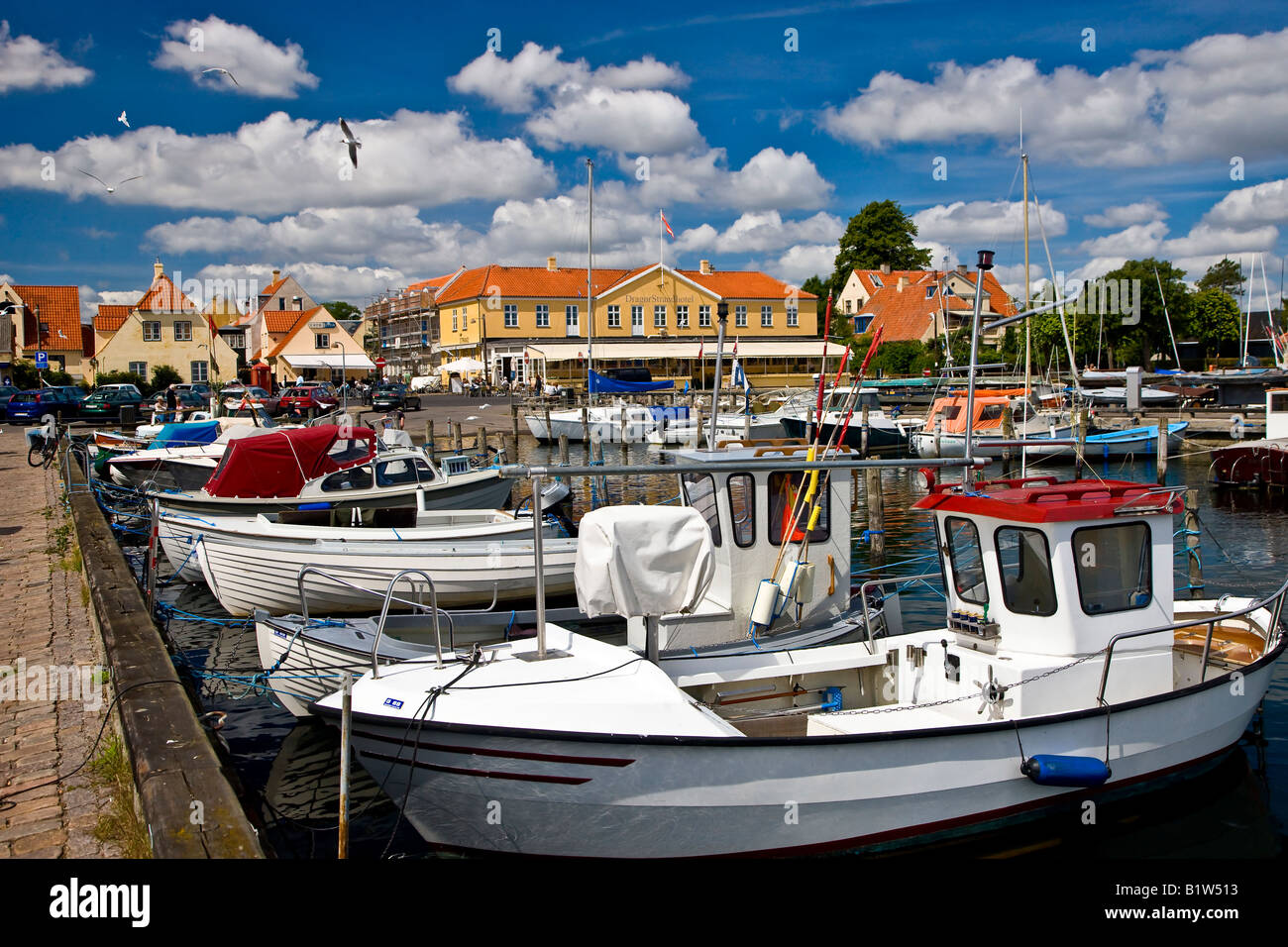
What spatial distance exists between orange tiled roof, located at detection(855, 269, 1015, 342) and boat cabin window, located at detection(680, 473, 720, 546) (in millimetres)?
60493

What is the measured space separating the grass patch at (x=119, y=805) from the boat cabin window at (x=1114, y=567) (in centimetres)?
707

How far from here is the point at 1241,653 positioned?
32.4 ft

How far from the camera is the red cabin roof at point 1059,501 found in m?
7.86

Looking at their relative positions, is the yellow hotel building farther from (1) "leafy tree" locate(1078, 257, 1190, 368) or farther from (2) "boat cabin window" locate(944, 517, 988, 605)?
(2) "boat cabin window" locate(944, 517, 988, 605)

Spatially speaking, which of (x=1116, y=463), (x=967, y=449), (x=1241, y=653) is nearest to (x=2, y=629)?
(x=967, y=449)

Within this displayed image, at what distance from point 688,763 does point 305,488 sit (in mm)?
13244

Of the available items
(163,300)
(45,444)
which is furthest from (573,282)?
(45,444)

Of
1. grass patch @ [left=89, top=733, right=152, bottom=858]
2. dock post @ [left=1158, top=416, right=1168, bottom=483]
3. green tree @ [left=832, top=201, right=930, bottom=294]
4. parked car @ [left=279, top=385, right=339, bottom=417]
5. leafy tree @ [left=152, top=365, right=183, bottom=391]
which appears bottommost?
grass patch @ [left=89, top=733, right=152, bottom=858]

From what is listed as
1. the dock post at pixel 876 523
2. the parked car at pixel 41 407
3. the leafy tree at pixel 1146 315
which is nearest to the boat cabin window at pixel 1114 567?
the dock post at pixel 876 523

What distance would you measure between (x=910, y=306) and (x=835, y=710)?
2682 inches

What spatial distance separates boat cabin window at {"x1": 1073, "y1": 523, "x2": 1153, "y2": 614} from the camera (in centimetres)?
802

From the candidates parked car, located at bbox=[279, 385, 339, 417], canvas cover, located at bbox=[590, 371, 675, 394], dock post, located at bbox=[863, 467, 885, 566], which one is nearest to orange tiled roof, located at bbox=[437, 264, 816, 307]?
canvas cover, located at bbox=[590, 371, 675, 394]

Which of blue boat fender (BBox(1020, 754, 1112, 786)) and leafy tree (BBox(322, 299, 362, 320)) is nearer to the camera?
blue boat fender (BBox(1020, 754, 1112, 786))

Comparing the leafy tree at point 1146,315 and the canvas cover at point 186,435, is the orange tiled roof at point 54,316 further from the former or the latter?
the leafy tree at point 1146,315
